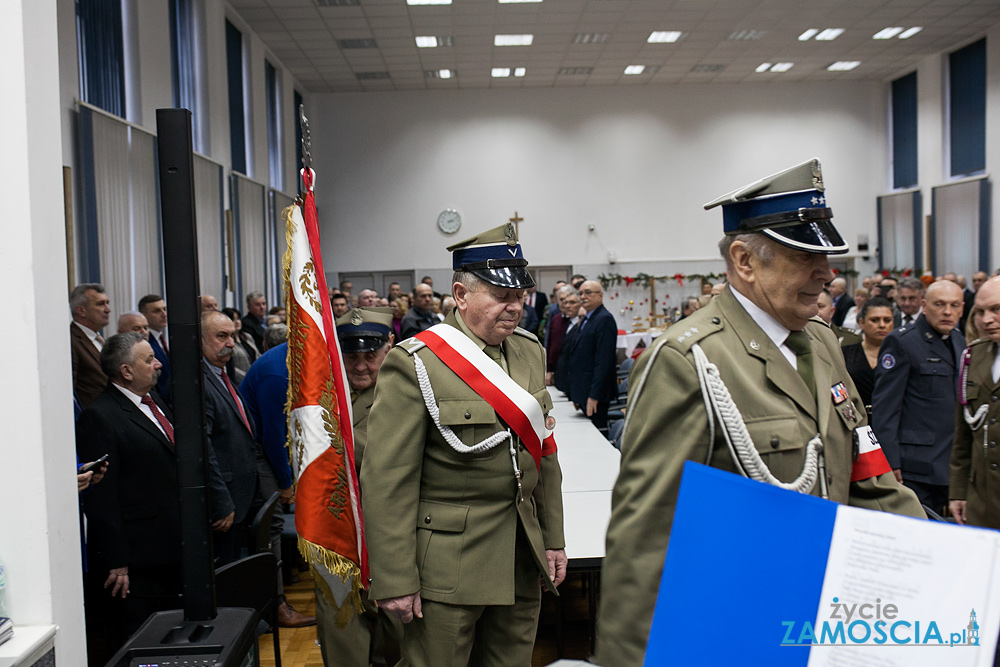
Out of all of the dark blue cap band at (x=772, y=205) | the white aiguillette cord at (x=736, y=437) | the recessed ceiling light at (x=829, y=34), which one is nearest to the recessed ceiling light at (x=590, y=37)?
the recessed ceiling light at (x=829, y=34)

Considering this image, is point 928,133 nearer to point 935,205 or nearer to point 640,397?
point 935,205

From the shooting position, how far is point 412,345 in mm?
2109

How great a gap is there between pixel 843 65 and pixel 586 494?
13.7 metres

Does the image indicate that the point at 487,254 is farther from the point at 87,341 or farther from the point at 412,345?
Result: the point at 87,341

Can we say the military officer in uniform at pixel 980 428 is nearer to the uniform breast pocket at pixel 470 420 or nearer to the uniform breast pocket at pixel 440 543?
the uniform breast pocket at pixel 470 420

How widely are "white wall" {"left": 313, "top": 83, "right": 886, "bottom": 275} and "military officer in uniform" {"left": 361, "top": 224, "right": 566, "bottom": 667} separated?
12700 millimetres

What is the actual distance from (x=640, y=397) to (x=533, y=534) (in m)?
0.93

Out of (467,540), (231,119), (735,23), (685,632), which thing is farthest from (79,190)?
(735,23)

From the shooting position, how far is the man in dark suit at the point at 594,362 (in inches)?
226

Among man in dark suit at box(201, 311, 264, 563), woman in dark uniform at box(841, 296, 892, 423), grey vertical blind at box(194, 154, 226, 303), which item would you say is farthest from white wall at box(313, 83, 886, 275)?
man in dark suit at box(201, 311, 264, 563)

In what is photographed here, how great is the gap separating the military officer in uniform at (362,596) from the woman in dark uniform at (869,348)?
2744 mm

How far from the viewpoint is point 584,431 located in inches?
201

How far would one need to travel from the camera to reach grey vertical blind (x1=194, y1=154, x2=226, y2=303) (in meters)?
8.91

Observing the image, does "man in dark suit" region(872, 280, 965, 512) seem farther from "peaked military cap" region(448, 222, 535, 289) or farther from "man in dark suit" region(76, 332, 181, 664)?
"man in dark suit" region(76, 332, 181, 664)
